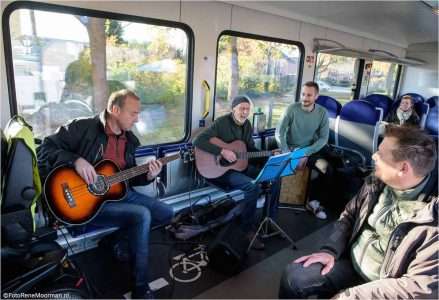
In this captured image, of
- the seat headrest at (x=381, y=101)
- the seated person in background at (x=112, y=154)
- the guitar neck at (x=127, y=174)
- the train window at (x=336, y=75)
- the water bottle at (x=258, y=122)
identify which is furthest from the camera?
the seat headrest at (x=381, y=101)

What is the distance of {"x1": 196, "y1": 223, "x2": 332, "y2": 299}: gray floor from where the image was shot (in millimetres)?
2258

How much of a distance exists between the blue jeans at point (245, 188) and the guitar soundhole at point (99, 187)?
3.94 ft

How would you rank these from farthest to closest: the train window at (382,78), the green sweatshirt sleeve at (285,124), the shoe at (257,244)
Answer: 1. the train window at (382,78)
2. the green sweatshirt sleeve at (285,124)
3. the shoe at (257,244)

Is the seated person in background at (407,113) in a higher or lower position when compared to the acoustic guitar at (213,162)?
higher

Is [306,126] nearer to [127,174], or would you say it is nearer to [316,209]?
[316,209]

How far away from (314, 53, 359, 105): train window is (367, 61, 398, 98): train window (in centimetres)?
63

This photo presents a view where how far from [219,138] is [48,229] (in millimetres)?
1669

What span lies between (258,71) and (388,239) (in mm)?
2992

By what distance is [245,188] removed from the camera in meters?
3.01

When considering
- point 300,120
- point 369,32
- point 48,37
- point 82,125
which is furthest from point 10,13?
point 369,32

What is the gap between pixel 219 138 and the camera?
311 cm

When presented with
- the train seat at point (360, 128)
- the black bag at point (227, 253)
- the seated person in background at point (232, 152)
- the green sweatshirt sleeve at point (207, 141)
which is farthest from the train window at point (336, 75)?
the black bag at point (227, 253)

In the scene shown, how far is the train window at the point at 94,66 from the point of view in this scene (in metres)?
2.31

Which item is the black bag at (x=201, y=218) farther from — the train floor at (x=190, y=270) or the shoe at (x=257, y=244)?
the shoe at (x=257, y=244)
